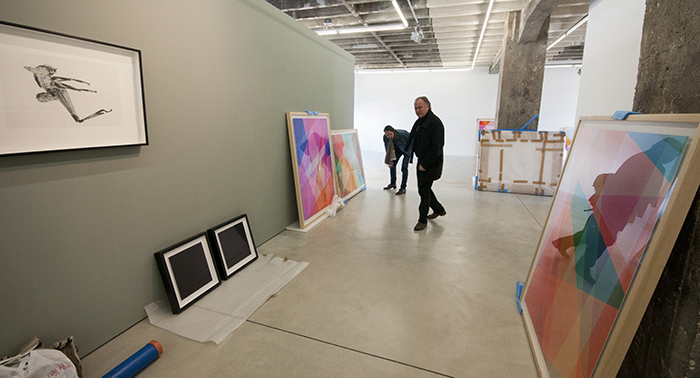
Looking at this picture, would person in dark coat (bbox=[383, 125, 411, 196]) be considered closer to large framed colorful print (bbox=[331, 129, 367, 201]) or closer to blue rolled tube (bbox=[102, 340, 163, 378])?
large framed colorful print (bbox=[331, 129, 367, 201])

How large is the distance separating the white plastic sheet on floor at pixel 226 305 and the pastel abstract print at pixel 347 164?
8.08 ft

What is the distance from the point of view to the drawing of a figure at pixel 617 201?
1.26 m

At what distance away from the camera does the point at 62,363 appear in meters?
1.55

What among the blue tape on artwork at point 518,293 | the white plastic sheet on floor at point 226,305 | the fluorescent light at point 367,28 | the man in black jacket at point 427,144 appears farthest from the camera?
the fluorescent light at point 367,28

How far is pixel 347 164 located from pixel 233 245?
9.98 ft

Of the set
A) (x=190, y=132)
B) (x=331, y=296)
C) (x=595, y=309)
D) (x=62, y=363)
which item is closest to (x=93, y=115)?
(x=190, y=132)

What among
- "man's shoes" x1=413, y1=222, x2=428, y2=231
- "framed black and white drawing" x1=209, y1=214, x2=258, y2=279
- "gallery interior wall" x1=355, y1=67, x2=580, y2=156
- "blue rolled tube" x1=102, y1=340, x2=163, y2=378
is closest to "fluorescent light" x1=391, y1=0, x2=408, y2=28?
"man's shoes" x1=413, y1=222, x2=428, y2=231

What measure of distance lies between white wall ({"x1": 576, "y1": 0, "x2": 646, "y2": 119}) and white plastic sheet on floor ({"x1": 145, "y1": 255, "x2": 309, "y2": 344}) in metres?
3.62

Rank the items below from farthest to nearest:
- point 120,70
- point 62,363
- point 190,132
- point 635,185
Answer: point 190,132, point 120,70, point 62,363, point 635,185

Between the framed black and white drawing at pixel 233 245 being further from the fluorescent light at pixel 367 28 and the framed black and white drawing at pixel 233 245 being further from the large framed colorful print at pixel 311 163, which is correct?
the fluorescent light at pixel 367 28

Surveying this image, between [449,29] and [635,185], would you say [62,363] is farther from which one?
[449,29]

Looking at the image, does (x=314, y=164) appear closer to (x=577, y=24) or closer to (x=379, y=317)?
(x=379, y=317)

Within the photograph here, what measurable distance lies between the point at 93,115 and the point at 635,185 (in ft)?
8.84

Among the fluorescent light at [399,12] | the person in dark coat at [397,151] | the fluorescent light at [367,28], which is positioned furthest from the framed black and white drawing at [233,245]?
the fluorescent light at [367,28]
